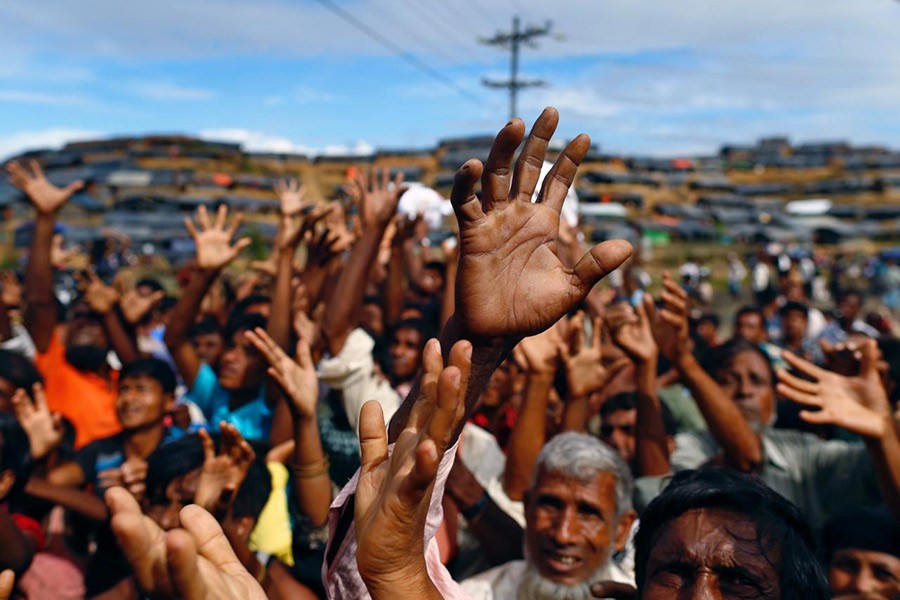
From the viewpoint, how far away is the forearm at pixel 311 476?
2.54 meters

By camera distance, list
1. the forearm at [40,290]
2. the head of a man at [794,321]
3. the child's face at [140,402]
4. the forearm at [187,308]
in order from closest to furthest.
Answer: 1. the child's face at [140,402]
2. the forearm at [187,308]
3. the forearm at [40,290]
4. the head of a man at [794,321]

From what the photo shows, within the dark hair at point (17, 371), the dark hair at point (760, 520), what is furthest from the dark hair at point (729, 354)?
the dark hair at point (17, 371)

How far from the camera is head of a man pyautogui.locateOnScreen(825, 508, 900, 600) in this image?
2.50 metres

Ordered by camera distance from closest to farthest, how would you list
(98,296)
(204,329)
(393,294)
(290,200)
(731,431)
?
(731,431), (98,296), (290,200), (204,329), (393,294)

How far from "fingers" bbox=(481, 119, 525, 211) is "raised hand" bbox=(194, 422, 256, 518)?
3.89 ft

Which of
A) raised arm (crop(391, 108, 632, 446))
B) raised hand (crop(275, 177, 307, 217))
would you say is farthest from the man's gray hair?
raised hand (crop(275, 177, 307, 217))

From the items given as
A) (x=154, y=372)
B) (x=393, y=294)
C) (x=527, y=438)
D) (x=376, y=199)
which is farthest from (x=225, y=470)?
(x=393, y=294)

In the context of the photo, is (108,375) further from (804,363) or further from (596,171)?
(596,171)

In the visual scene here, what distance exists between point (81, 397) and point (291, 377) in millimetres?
2366

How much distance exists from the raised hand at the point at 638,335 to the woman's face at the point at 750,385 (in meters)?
0.80

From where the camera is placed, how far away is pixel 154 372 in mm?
3857

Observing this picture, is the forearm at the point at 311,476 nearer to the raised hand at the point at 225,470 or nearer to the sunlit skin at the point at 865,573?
the raised hand at the point at 225,470

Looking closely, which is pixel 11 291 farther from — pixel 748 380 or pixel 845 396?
pixel 845 396

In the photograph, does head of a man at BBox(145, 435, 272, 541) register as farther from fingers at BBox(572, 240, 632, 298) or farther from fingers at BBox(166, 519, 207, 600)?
fingers at BBox(572, 240, 632, 298)
